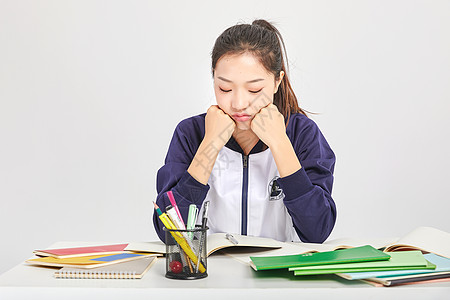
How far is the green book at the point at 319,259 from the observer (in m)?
0.96

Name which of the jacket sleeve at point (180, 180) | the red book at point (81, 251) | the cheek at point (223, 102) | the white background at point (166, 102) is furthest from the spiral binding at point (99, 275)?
the white background at point (166, 102)

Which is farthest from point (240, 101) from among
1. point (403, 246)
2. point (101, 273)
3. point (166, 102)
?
point (166, 102)

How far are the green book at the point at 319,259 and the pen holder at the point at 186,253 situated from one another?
3.5 inches

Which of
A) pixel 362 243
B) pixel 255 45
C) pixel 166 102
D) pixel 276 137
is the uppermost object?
pixel 255 45

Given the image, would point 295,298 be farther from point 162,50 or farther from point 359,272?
point 162,50

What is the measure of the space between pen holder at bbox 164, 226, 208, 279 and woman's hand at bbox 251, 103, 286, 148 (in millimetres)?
493

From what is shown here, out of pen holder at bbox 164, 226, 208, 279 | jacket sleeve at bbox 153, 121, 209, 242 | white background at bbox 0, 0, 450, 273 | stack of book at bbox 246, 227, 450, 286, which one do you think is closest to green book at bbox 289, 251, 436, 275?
stack of book at bbox 246, 227, 450, 286

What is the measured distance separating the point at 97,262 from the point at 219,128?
1.80 ft

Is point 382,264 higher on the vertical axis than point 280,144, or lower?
lower

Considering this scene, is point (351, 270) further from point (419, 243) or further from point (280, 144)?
point (280, 144)

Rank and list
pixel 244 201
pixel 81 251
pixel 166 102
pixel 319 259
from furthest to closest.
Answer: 1. pixel 166 102
2. pixel 244 201
3. pixel 81 251
4. pixel 319 259

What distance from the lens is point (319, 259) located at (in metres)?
0.99

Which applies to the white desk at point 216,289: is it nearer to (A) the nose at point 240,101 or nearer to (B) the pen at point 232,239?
(B) the pen at point 232,239

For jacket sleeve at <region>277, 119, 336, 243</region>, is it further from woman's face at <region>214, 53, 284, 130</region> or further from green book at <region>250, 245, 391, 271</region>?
green book at <region>250, 245, 391, 271</region>
